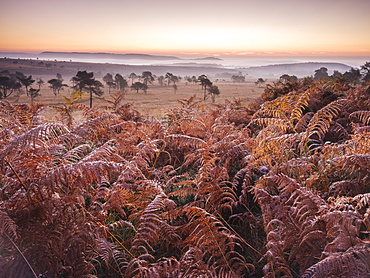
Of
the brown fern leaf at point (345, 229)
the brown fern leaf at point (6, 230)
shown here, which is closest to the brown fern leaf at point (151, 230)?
the brown fern leaf at point (6, 230)

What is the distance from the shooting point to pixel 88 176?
2.32m

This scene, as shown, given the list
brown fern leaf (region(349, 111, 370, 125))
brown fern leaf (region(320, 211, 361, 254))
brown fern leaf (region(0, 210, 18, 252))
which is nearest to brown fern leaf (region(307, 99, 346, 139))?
brown fern leaf (region(349, 111, 370, 125))

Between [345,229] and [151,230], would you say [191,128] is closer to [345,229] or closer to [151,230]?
[151,230]

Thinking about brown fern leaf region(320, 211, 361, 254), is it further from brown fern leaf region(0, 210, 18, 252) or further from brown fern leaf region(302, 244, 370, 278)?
brown fern leaf region(0, 210, 18, 252)

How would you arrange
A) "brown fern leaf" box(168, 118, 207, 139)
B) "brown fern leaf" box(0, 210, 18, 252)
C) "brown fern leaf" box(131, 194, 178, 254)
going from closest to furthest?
"brown fern leaf" box(0, 210, 18, 252) < "brown fern leaf" box(131, 194, 178, 254) < "brown fern leaf" box(168, 118, 207, 139)

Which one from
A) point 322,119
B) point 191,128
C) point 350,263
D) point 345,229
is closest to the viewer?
point 350,263

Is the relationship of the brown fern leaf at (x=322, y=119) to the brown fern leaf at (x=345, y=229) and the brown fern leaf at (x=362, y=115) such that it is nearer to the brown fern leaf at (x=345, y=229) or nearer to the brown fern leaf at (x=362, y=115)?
the brown fern leaf at (x=362, y=115)

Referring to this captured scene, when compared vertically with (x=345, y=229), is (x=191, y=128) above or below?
above

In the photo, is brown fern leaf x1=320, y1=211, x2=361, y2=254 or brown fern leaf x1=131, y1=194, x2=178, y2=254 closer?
brown fern leaf x1=320, y1=211, x2=361, y2=254

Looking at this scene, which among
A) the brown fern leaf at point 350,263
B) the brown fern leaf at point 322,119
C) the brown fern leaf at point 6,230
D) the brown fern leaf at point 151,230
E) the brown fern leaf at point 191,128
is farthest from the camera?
the brown fern leaf at point 191,128

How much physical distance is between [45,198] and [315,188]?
3513 millimetres

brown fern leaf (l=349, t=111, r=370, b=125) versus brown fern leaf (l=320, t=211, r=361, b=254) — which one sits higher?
brown fern leaf (l=349, t=111, r=370, b=125)

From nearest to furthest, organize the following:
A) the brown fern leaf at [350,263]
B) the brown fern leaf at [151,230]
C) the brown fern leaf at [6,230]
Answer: the brown fern leaf at [350,263] → the brown fern leaf at [6,230] → the brown fern leaf at [151,230]

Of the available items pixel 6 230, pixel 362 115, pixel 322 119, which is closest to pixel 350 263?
pixel 322 119
